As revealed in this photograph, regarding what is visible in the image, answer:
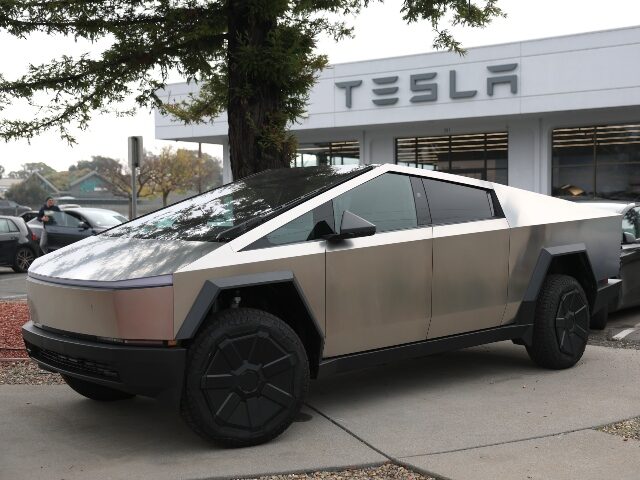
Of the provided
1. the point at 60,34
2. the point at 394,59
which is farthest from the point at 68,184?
the point at 60,34

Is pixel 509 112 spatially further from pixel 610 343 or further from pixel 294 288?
pixel 294 288

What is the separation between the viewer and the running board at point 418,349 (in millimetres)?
4578

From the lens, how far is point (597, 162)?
24047mm

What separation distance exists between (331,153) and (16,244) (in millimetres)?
14361

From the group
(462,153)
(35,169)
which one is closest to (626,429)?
(462,153)

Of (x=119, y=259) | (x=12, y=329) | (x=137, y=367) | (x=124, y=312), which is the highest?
(x=119, y=259)

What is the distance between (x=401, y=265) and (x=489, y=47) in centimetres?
1943

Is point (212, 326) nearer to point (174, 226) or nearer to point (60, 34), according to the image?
point (174, 226)

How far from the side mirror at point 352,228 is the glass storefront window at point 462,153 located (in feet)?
70.3

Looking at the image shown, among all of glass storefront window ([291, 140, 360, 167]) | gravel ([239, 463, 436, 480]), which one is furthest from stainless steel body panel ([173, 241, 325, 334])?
glass storefront window ([291, 140, 360, 167])

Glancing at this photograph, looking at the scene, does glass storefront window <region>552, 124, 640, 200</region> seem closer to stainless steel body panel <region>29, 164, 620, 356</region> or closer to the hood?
stainless steel body panel <region>29, 164, 620, 356</region>

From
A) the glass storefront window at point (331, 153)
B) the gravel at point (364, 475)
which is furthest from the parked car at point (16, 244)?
the gravel at point (364, 475)

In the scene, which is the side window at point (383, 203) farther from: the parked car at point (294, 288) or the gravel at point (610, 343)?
the gravel at point (610, 343)

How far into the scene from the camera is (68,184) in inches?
4498
